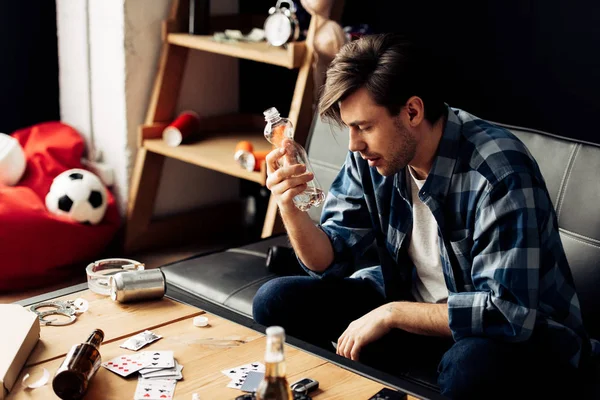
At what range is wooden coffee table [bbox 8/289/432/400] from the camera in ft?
4.80

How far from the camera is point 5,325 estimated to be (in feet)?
5.32

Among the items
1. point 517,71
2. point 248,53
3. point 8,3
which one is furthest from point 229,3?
point 517,71

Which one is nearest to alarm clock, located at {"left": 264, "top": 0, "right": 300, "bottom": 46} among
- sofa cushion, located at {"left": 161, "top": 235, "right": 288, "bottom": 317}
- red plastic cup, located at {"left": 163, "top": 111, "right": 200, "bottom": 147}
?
red plastic cup, located at {"left": 163, "top": 111, "right": 200, "bottom": 147}

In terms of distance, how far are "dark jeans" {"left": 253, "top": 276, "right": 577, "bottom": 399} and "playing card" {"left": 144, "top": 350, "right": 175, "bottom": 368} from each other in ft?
1.44

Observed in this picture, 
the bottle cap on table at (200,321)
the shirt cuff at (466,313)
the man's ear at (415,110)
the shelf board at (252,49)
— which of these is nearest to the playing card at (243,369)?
the bottle cap on table at (200,321)

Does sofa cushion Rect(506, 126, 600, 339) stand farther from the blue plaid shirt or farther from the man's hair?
the man's hair

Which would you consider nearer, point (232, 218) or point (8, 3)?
point (8, 3)

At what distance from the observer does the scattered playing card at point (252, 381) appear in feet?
4.78

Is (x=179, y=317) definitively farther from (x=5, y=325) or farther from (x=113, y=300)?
(x=5, y=325)

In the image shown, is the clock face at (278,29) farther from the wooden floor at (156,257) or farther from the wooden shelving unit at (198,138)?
the wooden floor at (156,257)

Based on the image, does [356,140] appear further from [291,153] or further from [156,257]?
[156,257]

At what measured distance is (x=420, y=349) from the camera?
189 cm

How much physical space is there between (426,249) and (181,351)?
0.67 meters

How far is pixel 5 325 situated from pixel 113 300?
0.96 ft
